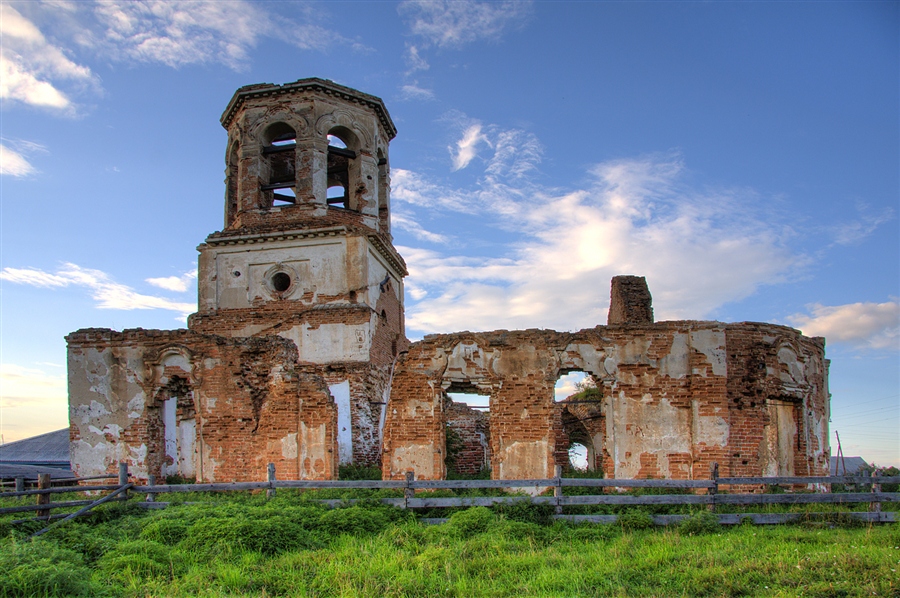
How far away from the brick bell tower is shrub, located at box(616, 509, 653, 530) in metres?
9.20

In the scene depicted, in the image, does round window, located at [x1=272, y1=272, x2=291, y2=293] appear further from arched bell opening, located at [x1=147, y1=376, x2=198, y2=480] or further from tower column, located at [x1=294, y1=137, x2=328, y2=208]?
arched bell opening, located at [x1=147, y1=376, x2=198, y2=480]

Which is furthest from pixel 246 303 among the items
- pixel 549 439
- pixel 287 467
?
pixel 549 439

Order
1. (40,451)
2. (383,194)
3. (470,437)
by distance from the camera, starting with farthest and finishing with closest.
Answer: (40,451)
(383,194)
(470,437)

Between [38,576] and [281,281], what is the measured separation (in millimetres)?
13622

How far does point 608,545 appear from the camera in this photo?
342 inches

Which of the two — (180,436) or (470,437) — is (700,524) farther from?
(180,436)

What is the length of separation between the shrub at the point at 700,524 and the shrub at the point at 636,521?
42 centimetres

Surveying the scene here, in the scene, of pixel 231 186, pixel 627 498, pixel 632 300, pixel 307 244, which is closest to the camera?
pixel 627 498

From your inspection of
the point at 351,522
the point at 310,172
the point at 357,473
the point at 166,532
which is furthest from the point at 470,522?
the point at 310,172

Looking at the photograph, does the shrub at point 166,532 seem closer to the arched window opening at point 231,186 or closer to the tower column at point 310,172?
the tower column at point 310,172

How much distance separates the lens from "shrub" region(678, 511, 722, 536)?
9367 millimetres

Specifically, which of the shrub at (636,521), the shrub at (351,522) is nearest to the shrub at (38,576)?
the shrub at (351,522)

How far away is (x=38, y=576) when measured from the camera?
21.5ft

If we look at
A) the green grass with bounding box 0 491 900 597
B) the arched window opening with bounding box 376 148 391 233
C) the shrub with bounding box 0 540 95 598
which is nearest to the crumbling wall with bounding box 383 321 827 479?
the green grass with bounding box 0 491 900 597
